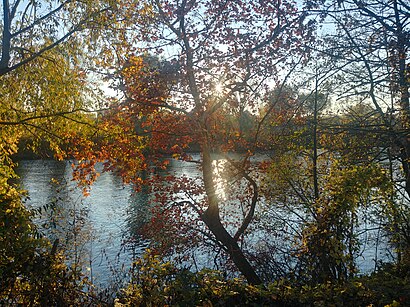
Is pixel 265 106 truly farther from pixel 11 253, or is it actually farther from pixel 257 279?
pixel 11 253

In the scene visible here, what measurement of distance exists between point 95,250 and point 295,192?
7.89 metres

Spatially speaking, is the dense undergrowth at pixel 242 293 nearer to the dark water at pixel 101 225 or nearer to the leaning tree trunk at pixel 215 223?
the dark water at pixel 101 225

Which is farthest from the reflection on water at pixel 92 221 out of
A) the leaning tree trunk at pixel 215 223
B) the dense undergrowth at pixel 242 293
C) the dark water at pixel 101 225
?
the dense undergrowth at pixel 242 293

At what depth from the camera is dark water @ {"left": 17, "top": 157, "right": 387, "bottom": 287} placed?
11781 millimetres

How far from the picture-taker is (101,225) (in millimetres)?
Answer: 17016

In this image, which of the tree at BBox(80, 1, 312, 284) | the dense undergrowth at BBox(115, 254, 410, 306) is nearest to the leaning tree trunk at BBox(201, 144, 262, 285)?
the tree at BBox(80, 1, 312, 284)

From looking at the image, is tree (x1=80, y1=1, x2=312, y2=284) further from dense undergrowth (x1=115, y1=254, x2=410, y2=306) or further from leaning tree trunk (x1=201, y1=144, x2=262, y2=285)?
dense undergrowth (x1=115, y1=254, x2=410, y2=306)

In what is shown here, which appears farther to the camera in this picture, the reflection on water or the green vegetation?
the reflection on water

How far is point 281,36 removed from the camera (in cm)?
885

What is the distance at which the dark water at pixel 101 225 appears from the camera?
1178 centimetres

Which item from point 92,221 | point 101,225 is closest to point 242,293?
point 101,225

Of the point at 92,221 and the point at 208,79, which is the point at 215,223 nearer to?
the point at 208,79

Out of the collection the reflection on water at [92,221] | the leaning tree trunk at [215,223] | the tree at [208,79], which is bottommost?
the reflection on water at [92,221]

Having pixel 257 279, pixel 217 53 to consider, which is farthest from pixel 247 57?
pixel 257 279
